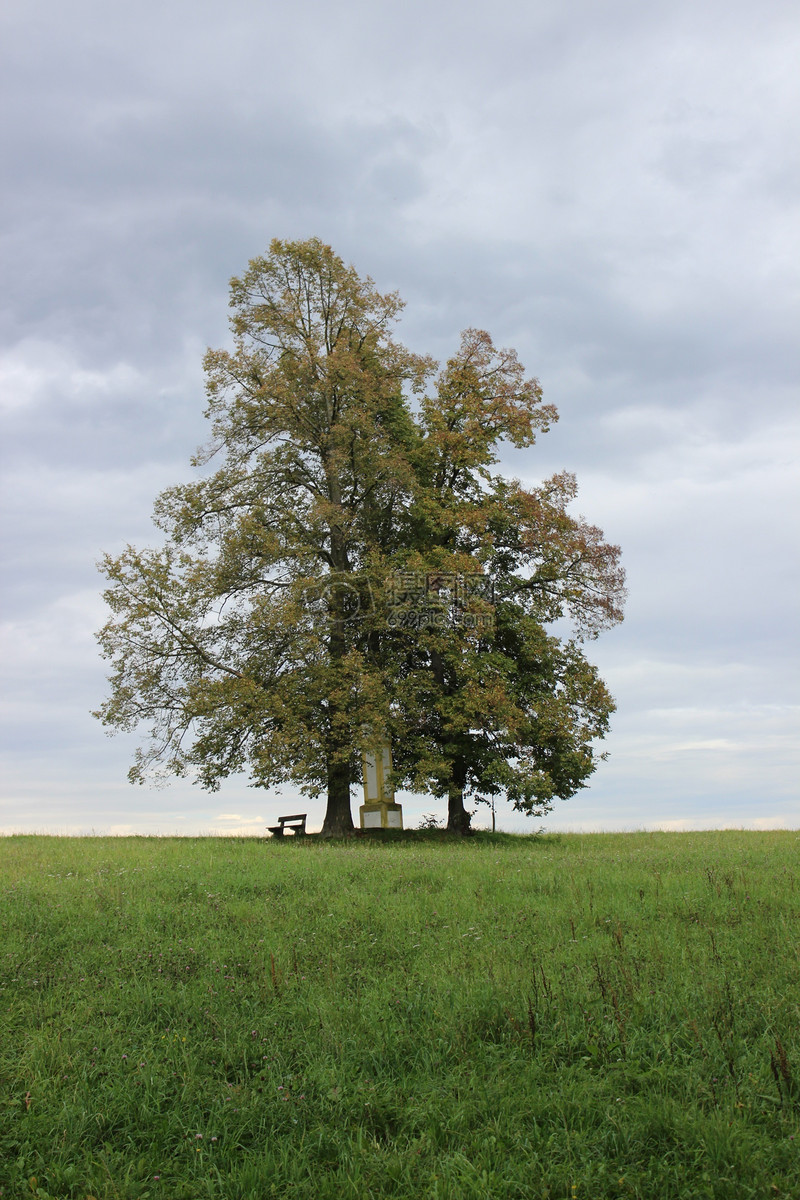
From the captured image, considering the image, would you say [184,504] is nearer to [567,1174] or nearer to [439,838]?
[439,838]

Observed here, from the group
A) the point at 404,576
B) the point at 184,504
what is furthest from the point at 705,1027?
the point at 184,504

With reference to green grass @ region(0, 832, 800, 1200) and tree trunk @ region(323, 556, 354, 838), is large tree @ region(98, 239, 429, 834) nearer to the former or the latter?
tree trunk @ region(323, 556, 354, 838)

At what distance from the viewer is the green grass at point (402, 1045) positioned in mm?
5801

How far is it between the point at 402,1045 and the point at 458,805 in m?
19.4

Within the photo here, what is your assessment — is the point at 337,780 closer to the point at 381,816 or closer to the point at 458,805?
the point at 381,816

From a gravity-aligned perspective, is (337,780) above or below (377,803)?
above

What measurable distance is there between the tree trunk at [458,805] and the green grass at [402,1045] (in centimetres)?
1342

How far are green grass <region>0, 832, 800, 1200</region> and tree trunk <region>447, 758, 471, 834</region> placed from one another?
1342 centimetres

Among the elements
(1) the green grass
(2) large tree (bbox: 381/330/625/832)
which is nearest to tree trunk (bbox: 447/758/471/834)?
(2) large tree (bbox: 381/330/625/832)

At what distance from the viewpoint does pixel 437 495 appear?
26328 mm

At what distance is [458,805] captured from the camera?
26.4 meters

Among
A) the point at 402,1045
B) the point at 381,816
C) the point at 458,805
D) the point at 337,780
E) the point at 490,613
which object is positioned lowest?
the point at 402,1045

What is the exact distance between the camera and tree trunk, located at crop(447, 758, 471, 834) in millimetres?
25750

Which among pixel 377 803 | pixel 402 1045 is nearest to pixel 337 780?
pixel 377 803
